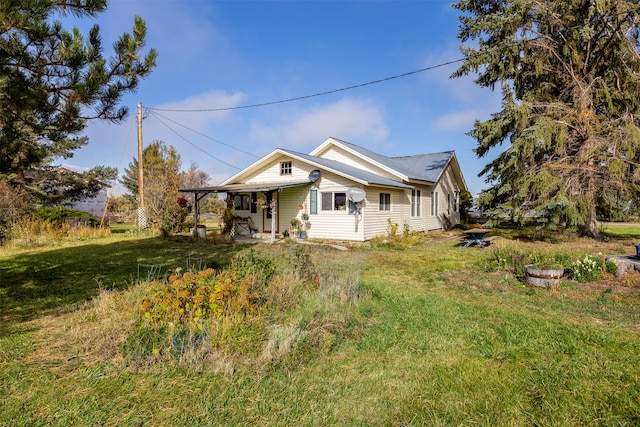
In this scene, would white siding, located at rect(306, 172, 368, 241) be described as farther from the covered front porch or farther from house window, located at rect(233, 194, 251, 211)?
house window, located at rect(233, 194, 251, 211)

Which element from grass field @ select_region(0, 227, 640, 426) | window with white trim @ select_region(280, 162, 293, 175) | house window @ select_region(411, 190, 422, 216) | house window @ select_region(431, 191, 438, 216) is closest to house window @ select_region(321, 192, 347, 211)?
window with white trim @ select_region(280, 162, 293, 175)

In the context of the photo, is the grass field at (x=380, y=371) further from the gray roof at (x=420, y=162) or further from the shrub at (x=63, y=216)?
the gray roof at (x=420, y=162)

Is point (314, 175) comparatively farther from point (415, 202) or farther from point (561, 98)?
point (561, 98)

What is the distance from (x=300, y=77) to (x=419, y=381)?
49.3ft

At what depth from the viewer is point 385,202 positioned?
15609mm

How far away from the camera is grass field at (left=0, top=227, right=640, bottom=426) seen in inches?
96.7

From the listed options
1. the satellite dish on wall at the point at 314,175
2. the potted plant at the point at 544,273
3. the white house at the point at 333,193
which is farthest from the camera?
the satellite dish on wall at the point at 314,175

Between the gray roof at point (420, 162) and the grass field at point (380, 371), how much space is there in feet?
44.1

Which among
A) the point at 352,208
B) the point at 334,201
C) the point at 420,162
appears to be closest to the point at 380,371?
the point at 352,208

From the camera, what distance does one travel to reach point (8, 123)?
16.7ft

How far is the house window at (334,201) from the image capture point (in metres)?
14.3

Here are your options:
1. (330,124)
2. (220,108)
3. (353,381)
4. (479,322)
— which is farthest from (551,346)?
(330,124)

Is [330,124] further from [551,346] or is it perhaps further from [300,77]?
[551,346]

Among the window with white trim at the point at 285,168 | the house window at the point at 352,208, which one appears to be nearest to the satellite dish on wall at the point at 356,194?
the house window at the point at 352,208
